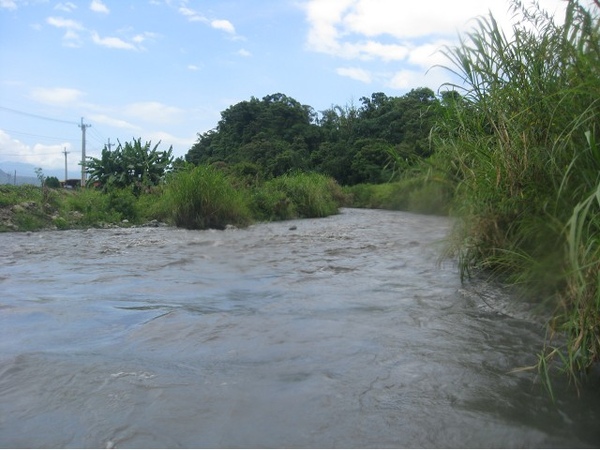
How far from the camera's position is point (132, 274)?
5625 millimetres

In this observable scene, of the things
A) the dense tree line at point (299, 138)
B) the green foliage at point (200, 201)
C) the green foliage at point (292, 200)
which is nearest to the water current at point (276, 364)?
the green foliage at point (200, 201)

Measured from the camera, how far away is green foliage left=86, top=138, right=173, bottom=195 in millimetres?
16938

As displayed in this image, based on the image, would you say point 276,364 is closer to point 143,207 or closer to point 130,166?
point 143,207

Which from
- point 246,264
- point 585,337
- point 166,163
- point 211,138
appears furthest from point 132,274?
point 211,138

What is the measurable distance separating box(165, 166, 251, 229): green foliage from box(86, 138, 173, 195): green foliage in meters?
5.19

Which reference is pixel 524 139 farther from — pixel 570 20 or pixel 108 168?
pixel 108 168

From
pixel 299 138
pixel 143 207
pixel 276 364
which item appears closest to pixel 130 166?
pixel 143 207

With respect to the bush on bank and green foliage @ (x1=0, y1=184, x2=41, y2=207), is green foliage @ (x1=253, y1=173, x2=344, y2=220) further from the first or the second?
green foliage @ (x1=0, y1=184, x2=41, y2=207)

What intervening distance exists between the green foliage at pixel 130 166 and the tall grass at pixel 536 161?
14.0 m

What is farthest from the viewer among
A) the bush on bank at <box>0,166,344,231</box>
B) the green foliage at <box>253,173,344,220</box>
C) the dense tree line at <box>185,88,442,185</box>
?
the dense tree line at <box>185,88,442,185</box>

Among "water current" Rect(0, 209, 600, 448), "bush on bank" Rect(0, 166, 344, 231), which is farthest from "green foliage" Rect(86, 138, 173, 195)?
"water current" Rect(0, 209, 600, 448)

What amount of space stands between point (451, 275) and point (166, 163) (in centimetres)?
1381

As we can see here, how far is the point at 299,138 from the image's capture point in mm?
40938

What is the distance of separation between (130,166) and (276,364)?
1534 cm
